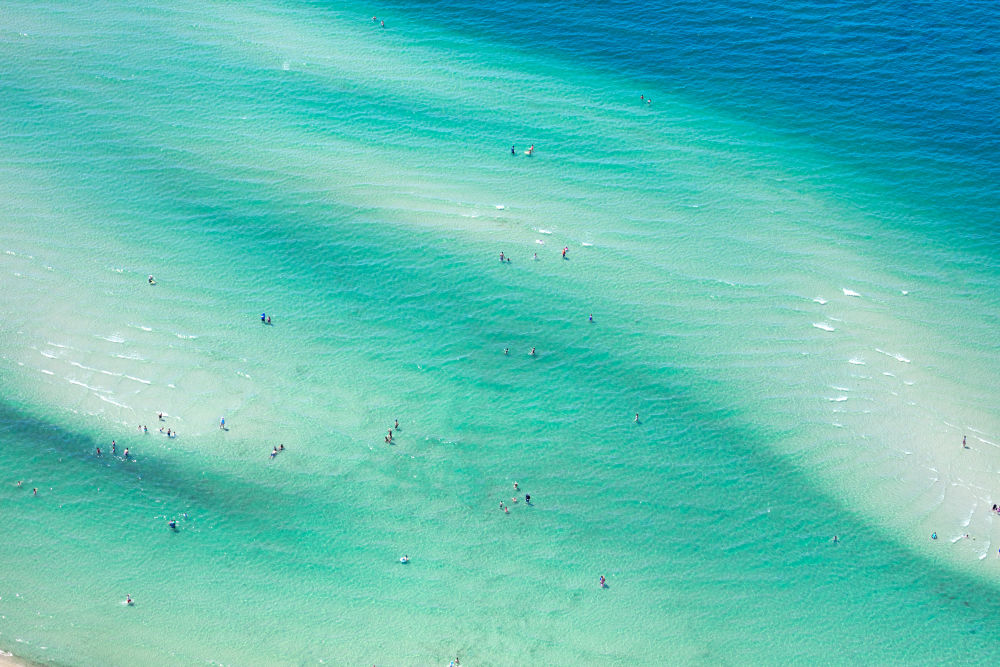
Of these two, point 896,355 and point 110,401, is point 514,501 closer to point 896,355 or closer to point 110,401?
point 110,401

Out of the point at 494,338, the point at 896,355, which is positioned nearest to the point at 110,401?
the point at 494,338

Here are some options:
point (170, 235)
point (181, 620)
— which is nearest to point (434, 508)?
point (181, 620)

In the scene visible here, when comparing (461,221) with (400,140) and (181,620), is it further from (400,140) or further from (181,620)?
(181,620)

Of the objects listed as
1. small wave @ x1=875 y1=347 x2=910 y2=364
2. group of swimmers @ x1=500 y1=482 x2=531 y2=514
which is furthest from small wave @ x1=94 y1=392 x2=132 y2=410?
small wave @ x1=875 y1=347 x2=910 y2=364

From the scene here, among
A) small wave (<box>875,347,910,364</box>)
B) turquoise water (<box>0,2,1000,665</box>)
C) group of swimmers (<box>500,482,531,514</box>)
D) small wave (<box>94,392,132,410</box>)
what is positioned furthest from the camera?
small wave (<box>875,347,910,364</box>)

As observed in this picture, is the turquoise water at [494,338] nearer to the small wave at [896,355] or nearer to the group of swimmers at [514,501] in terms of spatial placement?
the group of swimmers at [514,501]

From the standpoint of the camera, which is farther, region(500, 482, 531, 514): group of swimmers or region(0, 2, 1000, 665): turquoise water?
region(500, 482, 531, 514): group of swimmers

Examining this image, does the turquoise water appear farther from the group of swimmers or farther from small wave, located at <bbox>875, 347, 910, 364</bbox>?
small wave, located at <bbox>875, 347, 910, 364</bbox>

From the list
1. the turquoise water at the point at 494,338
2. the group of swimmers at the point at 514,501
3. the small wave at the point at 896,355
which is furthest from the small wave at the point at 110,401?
the small wave at the point at 896,355
